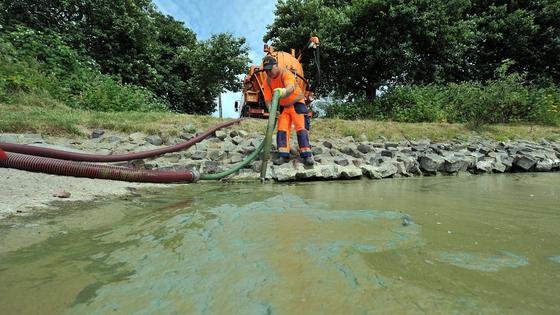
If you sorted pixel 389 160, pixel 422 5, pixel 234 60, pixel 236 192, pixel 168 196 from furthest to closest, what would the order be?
pixel 234 60, pixel 422 5, pixel 389 160, pixel 236 192, pixel 168 196

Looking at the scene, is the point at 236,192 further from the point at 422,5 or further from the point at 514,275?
the point at 422,5

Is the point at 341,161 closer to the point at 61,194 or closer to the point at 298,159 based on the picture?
the point at 298,159

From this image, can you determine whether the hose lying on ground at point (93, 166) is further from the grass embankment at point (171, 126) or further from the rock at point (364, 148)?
the rock at point (364, 148)

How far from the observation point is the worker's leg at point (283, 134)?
20.6 ft

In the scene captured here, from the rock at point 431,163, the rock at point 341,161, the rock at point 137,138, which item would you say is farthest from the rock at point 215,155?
the rock at point 431,163

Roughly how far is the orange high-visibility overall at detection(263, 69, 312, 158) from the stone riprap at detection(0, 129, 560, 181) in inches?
10.9

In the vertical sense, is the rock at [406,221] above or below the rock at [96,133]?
below

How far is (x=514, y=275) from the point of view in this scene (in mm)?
1839

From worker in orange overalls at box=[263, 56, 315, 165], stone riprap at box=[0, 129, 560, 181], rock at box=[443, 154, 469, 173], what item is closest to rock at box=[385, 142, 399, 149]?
stone riprap at box=[0, 129, 560, 181]

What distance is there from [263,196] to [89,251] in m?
2.21

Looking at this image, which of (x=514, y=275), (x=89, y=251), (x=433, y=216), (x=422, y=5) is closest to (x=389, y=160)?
(x=433, y=216)

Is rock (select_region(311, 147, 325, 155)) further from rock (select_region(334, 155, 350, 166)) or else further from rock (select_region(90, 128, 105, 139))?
rock (select_region(90, 128, 105, 139))

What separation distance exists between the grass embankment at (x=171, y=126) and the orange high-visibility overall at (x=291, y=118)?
4.29 ft

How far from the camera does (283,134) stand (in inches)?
246
